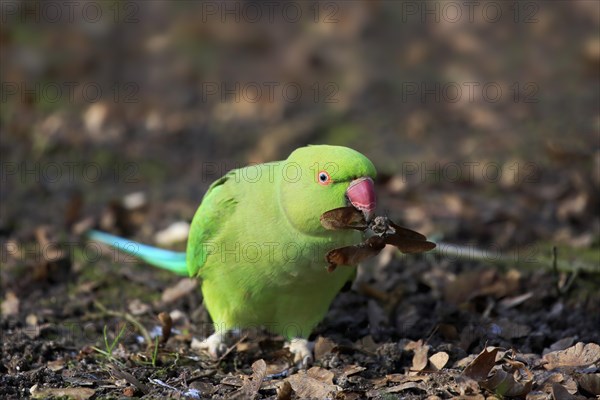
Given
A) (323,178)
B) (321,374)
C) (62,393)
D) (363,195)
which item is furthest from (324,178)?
(62,393)

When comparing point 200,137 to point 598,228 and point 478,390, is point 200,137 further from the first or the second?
point 478,390

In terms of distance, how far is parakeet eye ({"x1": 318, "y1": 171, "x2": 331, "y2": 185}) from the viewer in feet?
10.3

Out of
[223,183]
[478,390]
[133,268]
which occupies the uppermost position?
[223,183]

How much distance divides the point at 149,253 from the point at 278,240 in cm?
150

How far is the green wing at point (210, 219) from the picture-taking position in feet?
11.6

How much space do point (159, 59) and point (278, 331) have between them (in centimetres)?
593

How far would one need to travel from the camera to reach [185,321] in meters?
4.06

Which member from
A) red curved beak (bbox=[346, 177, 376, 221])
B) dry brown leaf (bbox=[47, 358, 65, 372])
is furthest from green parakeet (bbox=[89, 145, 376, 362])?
dry brown leaf (bbox=[47, 358, 65, 372])

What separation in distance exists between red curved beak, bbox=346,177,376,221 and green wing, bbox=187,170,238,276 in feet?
2.12

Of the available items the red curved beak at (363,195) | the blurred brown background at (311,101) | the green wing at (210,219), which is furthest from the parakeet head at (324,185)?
the blurred brown background at (311,101)

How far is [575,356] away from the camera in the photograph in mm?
3172

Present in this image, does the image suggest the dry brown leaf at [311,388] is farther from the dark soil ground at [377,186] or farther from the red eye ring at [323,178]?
the red eye ring at [323,178]

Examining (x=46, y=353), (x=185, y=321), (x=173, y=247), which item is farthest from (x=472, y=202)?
(x=46, y=353)

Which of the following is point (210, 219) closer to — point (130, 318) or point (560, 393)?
point (130, 318)
